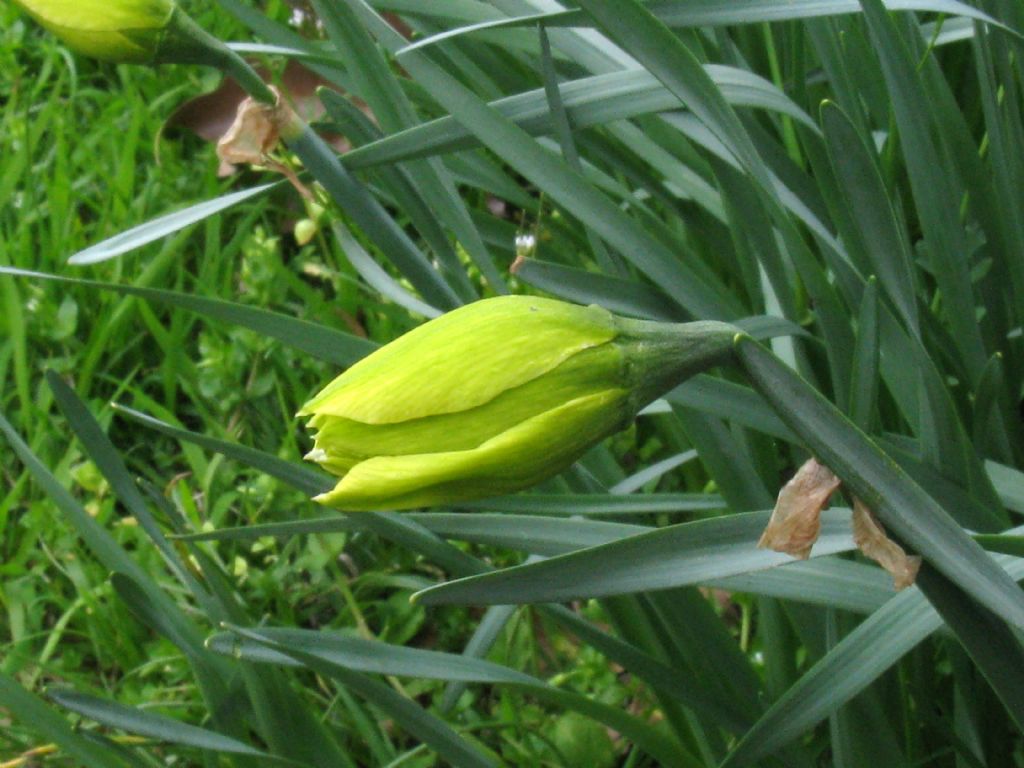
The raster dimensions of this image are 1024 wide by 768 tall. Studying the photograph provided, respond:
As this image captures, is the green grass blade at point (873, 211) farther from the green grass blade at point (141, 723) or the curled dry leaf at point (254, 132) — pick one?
the green grass blade at point (141, 723)

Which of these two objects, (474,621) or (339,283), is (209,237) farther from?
(474,621)

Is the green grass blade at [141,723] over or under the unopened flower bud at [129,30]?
under

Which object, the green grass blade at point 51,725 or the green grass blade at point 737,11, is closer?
the green grass blade at point 737,11

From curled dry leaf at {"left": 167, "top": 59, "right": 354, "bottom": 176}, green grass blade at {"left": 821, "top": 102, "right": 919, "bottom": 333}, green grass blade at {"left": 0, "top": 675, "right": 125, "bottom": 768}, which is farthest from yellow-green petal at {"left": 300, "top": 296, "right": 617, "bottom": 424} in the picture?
curled dry leaf at {"left": 167, "top": 59, "right": 354, "bottom": 176}

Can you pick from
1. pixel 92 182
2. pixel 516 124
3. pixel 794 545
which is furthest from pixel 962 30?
pixel 92 182

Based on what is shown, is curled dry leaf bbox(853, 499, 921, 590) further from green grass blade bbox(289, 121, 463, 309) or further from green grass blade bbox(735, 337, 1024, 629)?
green grass blade bbox(289, 121, 463, 309)

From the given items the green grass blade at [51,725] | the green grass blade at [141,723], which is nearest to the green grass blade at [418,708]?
the green grass blade at [141,723]

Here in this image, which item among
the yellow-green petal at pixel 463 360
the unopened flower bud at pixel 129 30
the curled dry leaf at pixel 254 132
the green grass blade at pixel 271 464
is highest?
the unopened flower bud at pixel 129 30
